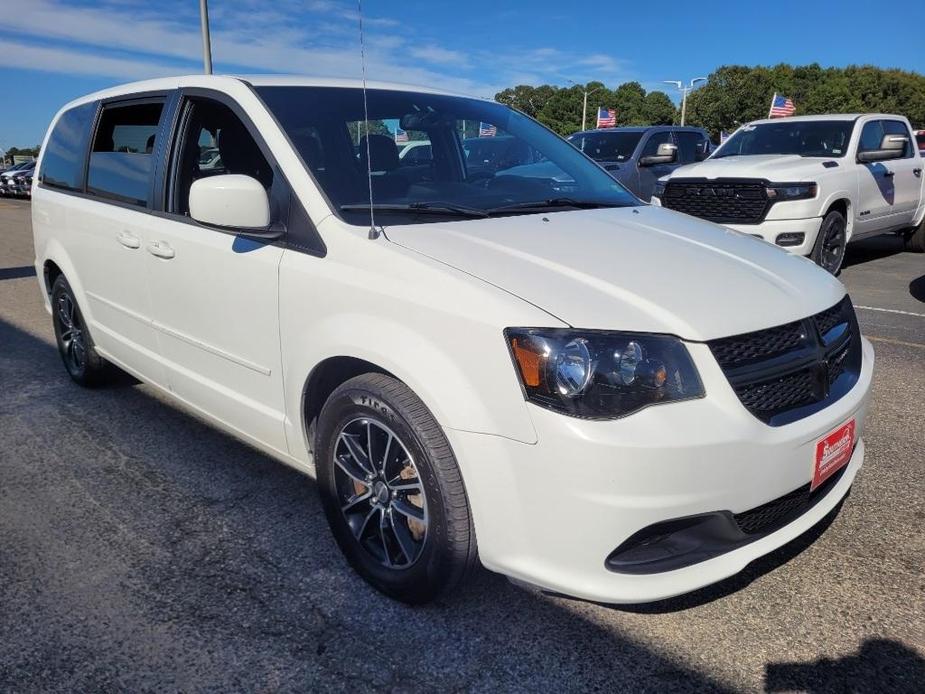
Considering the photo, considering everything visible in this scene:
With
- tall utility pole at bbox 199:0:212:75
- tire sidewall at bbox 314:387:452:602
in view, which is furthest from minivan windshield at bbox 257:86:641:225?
tall utility pole at bbox 199:0:212:75

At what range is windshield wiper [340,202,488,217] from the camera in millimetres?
2629

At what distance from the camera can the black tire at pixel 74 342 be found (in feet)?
14.7

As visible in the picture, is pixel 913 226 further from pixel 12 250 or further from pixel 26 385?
pixel 12 250

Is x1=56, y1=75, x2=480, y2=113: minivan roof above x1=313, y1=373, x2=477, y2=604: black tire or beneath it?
above

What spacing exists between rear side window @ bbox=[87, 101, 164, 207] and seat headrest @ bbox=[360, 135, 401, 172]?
1.13 meters

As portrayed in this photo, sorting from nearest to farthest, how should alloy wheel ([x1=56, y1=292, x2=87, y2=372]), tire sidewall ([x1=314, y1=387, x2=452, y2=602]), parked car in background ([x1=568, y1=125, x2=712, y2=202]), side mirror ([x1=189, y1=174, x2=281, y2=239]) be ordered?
1. tire sidewall ([x1=314, y1=387, x2=452, y2=602])
2. side mirror ([x1=189, y1=174, x2=281, y2=239])
3. alloy wheel ([x1=56, y1=292, x2=87, y2=372])
4. parked car in background ([x1=568, y1=125, x2=712, y2=202])

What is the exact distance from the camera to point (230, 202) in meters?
2.52

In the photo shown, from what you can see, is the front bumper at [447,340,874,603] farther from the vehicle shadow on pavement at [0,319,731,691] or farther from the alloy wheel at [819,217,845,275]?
the alloy wheel at [819,217,845,275]

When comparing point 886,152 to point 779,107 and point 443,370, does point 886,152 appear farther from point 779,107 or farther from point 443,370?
point 779,107

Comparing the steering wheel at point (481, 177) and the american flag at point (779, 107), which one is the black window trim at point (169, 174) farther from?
the american flag at point (779, 107)

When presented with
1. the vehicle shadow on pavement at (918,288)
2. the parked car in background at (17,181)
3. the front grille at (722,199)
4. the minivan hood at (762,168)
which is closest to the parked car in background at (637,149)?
the minivan hood at (762,168)

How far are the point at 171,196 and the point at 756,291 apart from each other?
2.49m

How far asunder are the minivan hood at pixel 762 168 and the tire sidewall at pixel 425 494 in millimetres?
6735

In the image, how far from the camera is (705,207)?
8.30m
